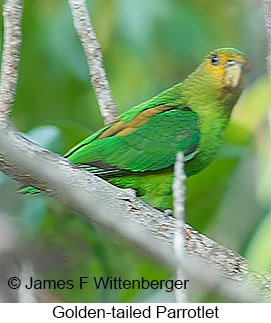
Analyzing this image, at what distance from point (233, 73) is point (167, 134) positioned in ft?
0.56

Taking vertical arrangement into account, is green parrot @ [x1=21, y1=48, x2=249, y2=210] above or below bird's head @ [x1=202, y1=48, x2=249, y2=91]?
below

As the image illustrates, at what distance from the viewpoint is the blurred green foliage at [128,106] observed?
136 cm

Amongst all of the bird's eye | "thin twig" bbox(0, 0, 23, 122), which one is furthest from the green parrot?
"thin twig" bbox(0, 0, 23, 122)

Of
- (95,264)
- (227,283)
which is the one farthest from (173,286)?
(95,264)

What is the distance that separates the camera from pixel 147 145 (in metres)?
1.35

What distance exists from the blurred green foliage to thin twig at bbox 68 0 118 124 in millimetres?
90

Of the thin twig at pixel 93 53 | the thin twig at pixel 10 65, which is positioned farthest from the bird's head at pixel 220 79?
the thin twig at pixel 10 65

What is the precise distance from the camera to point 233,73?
4.42ft

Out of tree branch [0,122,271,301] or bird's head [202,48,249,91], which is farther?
bird's head [202,48,249,91]

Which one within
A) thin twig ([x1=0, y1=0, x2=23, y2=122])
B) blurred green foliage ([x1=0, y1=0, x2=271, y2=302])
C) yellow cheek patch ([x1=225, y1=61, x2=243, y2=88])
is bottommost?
blurred green foliage ([x1=0, y1=0, x2=271, y2=302])

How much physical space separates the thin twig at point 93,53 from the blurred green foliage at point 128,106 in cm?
9

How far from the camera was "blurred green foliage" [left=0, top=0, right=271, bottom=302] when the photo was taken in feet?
4.46

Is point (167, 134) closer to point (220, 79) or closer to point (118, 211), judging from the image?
point (220, 79)

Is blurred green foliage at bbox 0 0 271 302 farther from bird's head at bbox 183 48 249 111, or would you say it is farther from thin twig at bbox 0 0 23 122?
thin twig at bbox 0 0 23 122
